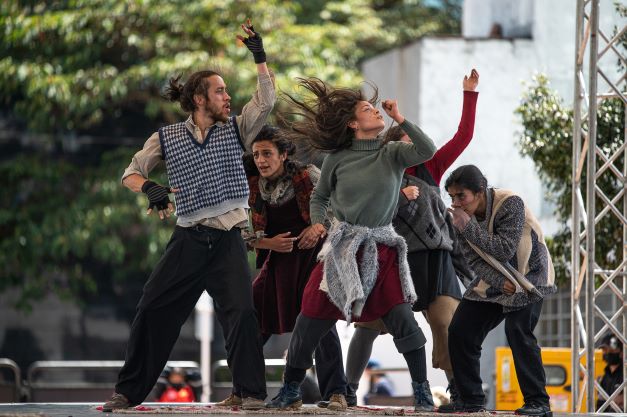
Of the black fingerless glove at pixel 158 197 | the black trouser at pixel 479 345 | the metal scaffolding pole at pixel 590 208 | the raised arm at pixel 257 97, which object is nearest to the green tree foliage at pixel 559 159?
the metal scaffolding pole at pixel 590 208

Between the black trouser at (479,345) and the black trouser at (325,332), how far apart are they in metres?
0.37

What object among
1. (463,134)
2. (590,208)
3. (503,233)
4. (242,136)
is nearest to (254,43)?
(242,136)

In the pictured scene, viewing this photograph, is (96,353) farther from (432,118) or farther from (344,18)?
(432,118)

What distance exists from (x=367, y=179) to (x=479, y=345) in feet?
3.73

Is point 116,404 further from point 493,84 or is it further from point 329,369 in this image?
point 493,84

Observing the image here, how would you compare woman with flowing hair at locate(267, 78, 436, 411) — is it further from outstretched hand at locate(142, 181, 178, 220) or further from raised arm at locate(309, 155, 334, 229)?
outstretched hand at locate(142, 181, 178, 220)

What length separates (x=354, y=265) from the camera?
21.9ft

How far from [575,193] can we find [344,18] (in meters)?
13.4

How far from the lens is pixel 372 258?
265 inches

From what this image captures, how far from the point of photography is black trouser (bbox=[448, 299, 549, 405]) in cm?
696

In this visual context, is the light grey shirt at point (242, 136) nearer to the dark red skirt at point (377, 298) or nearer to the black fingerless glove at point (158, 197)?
the black fingerless glove at point (158, 197)

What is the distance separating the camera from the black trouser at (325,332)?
6684 millimetres

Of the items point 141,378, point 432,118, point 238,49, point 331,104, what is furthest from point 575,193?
point 238,49

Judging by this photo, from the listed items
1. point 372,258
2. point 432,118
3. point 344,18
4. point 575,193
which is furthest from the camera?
point 344,18
